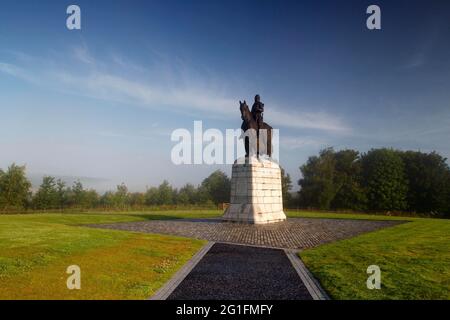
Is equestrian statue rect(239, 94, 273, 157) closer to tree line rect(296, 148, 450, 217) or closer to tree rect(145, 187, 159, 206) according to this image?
tree line rect(296, 148, 450, 217)

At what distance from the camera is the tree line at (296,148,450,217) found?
70938mm

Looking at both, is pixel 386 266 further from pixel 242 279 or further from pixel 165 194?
pixel 165 194

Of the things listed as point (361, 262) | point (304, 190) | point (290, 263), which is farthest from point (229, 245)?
point (304, 190)

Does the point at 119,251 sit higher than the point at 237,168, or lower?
lower

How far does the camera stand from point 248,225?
26688mm

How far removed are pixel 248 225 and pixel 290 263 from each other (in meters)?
13.4

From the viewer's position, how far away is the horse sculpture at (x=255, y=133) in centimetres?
2913

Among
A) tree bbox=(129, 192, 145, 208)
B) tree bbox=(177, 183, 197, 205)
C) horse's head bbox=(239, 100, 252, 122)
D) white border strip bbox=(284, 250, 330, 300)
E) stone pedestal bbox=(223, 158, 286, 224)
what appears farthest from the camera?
tree bbox=(129, 192, 145, 208)

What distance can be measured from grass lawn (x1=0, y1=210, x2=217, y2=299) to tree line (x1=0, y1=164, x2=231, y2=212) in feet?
133

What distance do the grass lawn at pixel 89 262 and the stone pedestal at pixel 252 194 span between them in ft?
31.6

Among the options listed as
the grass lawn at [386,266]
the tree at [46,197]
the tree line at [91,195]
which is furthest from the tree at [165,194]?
the grass lawn at [386,266]

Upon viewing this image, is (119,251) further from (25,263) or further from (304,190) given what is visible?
(304,190)

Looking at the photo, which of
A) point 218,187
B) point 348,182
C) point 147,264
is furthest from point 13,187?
point 348,182

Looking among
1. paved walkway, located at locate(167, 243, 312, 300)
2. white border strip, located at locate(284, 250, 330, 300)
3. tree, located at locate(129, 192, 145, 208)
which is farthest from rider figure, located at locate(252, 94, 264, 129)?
tree, located at locate(129, 192, 145, 208)
